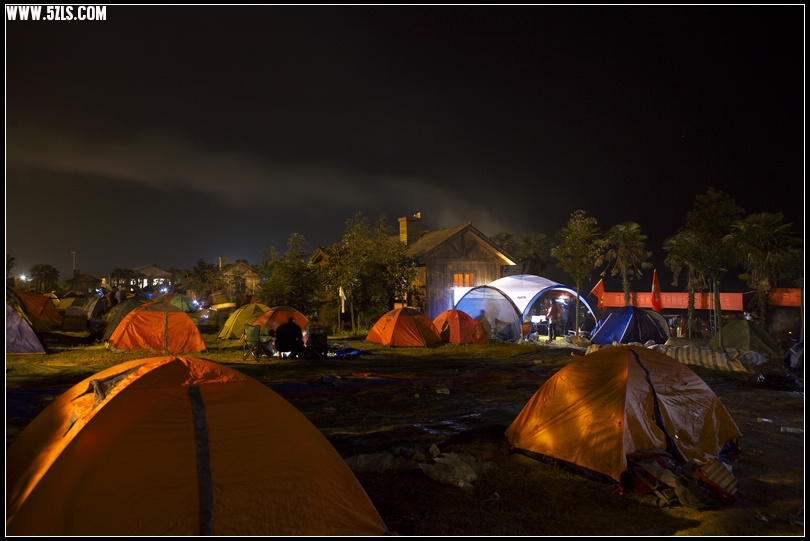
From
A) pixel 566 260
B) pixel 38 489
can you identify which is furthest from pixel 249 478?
pixel 566 260

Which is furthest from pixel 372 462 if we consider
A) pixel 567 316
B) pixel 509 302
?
pixel 567 316

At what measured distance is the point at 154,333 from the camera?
1839cm

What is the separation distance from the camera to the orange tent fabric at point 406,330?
21.4 metres

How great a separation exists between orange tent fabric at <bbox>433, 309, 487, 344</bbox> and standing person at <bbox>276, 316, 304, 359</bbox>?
7188 millimetres

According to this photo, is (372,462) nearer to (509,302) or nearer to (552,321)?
(509,302)

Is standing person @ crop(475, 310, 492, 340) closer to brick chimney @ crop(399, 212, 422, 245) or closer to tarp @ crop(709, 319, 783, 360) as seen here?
tarp @ crop(709, 319, 783, 360)

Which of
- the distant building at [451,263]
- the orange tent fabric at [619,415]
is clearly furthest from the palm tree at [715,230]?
the orange tent fabric at [619,415]

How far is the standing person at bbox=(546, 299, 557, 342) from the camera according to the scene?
23913 millimetres

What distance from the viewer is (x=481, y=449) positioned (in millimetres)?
7973

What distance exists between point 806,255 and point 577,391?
332 cm

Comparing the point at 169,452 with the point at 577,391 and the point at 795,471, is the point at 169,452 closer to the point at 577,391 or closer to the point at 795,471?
the point at 577,391

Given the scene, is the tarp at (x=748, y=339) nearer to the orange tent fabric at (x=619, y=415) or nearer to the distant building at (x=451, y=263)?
the orange tent fabric at (x=619, y=415)

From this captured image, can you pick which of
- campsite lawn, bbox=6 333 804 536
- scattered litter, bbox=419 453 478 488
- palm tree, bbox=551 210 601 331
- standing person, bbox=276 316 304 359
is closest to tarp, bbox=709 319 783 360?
campsite lawn, bbox=6 333 804 536

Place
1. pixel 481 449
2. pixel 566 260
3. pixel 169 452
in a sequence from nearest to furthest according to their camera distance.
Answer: pixel 169 452, pixel 481 449, pixel 566 260
